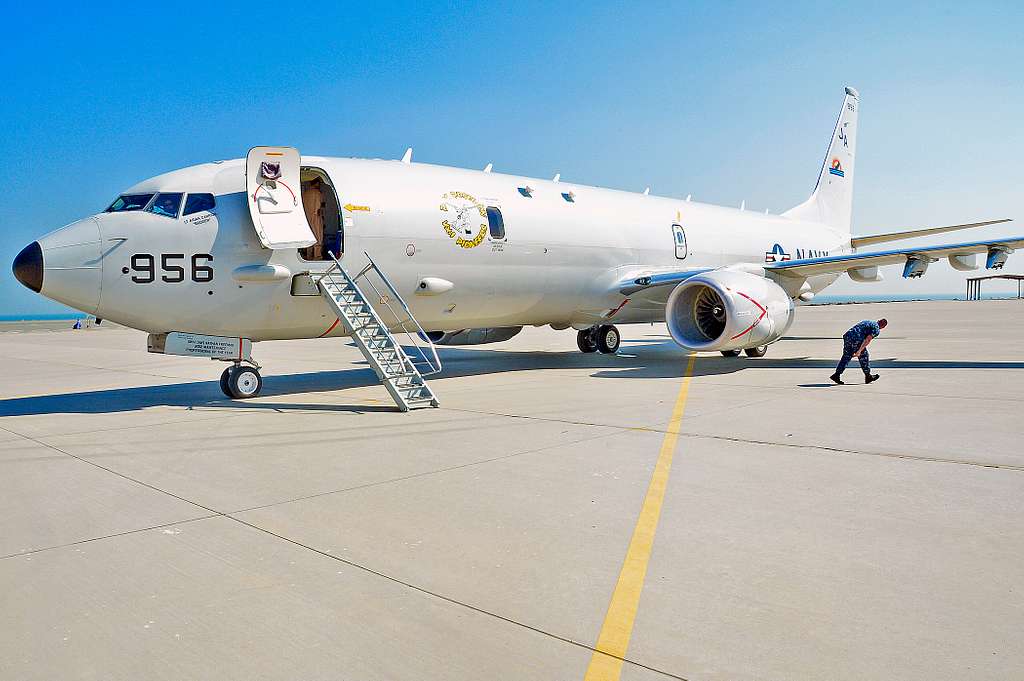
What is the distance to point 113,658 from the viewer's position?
9.92ft

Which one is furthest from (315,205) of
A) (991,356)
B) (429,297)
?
(991,356)

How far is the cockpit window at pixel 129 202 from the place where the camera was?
1002 centimetres

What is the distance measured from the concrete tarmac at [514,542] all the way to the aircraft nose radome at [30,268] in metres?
1.79

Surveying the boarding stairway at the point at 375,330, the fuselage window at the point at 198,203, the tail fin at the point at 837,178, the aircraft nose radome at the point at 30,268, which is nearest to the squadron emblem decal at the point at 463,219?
the boarding stairway at the point at 375,330

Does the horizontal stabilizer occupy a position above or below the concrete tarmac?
above

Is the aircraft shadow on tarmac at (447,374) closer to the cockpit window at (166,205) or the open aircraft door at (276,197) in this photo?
the open aircraft door at (276,197)

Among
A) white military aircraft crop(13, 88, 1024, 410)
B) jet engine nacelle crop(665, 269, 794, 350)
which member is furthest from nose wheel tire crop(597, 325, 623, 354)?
jet engine nacelle crop(665, 269, 794, 350)

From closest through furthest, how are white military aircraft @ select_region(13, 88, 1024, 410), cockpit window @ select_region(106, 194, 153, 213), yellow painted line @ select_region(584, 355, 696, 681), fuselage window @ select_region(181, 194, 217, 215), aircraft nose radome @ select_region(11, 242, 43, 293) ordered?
yellow painted line @ select_region(584, 355, 696, 681)
aircraft nose radome @ select_region(11, 242, 43, 293)
white military aircraft @ select_region(13, 88, 1024, 410)
cockpit window @ select_region(106, 194, 153, 213)
fuselage window @ select_region(181, 194, 217, 215)

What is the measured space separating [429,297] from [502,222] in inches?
86.8

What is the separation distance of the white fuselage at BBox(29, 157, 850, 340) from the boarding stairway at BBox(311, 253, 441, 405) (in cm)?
24

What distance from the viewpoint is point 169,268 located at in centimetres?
996

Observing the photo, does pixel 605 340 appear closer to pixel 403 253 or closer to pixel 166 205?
pixel 403 253

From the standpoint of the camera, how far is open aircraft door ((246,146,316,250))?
34.1 feet

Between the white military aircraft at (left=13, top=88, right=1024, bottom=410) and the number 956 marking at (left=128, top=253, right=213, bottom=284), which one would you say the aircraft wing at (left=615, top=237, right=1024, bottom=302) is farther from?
the number 956 marking at (left=128, top=253, right=213, bottom=284)
